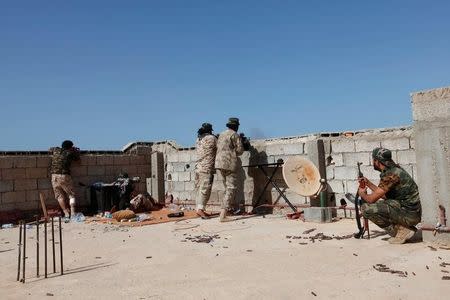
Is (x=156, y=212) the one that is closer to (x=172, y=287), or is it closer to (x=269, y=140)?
(x=269, y=140)

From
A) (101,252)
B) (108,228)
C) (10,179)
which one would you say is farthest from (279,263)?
(10,179)

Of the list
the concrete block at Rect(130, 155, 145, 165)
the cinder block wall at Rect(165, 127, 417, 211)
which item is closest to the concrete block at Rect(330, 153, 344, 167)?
the cinder block wall at Rect(165, 127, 417, 211)

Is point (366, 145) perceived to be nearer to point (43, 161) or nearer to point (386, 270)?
point (386, 270)

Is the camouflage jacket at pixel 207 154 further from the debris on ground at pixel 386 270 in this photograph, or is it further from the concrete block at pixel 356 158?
the debris on ground at pixel 386 270

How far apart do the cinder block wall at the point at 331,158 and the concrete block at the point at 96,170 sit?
2.41 m

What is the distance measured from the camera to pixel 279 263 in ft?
16.1

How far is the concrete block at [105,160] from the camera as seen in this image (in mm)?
12023

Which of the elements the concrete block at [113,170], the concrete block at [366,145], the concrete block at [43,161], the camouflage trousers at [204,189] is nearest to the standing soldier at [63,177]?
the concrete block at [43,161]

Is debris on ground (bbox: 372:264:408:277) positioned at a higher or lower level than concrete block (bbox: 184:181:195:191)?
lower

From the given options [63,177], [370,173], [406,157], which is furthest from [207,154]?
[406,157]

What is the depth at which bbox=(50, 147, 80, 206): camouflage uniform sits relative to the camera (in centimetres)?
1080

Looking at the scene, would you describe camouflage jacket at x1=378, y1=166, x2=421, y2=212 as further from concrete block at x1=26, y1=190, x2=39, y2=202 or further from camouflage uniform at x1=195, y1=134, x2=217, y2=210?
concrete block at x1=26, y1=190, x2=39, y2=202

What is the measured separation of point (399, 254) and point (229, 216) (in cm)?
504

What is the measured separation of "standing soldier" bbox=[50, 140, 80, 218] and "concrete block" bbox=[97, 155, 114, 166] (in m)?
1.05
